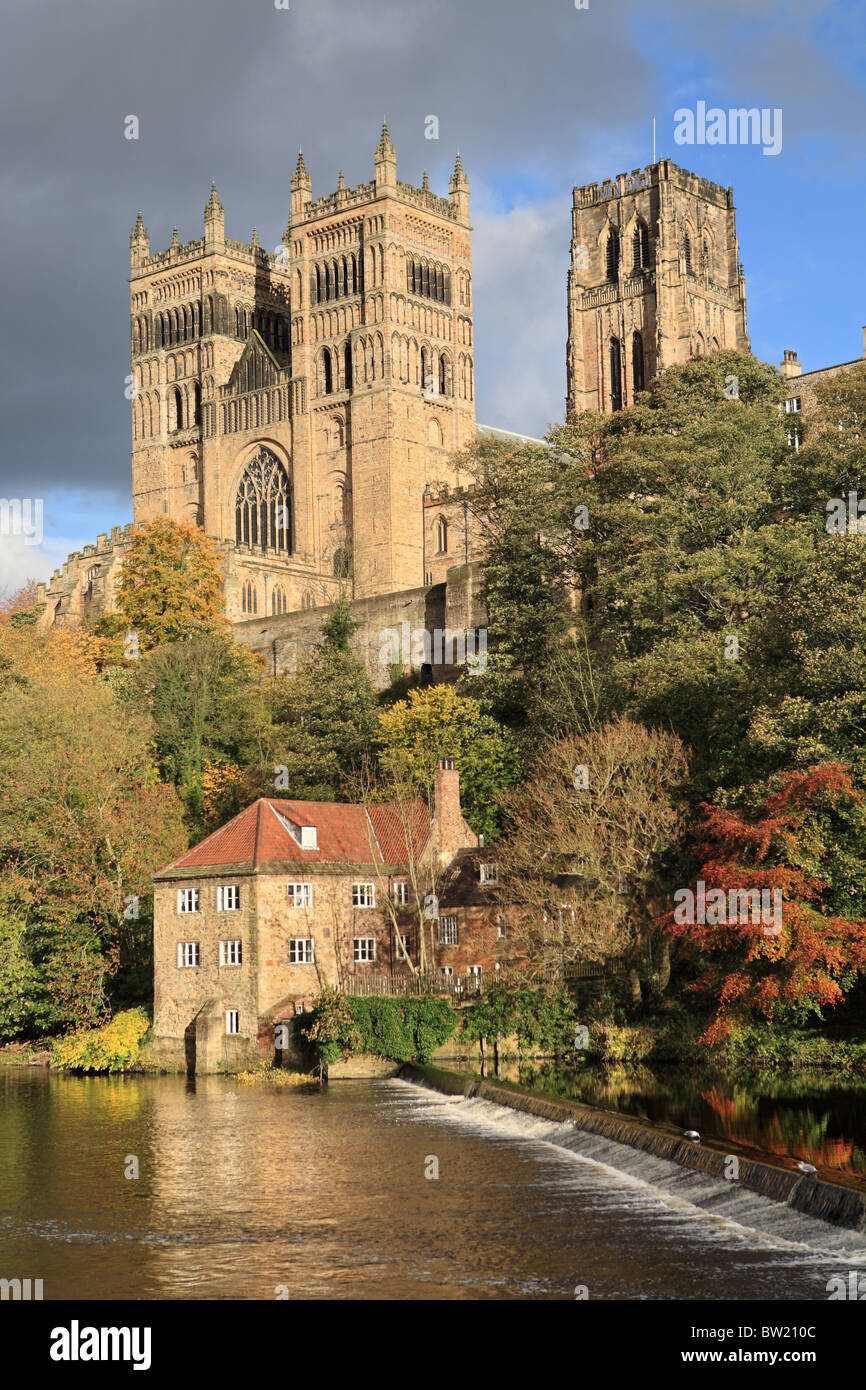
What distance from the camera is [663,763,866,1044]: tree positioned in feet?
116

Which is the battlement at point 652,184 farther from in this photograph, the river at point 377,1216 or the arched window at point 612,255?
the river at point 377,1216

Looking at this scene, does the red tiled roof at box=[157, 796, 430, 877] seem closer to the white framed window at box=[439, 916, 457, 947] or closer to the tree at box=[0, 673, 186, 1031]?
the white framed window at box=[439, 916, 457, 947]

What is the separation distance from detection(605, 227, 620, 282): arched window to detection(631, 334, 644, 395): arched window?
4485mm

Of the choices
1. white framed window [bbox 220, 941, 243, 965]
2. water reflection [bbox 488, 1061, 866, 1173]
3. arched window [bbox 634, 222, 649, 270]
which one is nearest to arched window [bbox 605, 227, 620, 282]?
arched window [bbox 634, 222, 649, 270]

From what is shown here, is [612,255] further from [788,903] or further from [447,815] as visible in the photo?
[788,903]

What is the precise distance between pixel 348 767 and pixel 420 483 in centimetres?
4530

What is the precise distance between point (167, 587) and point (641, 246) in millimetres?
38009

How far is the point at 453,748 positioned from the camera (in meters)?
53.2

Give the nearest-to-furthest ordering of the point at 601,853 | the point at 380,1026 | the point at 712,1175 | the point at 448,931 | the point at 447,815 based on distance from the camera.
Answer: the point at 712,1175
the point at 601,853
the point at 380,1026
the point at 448,931
the point at 447,815

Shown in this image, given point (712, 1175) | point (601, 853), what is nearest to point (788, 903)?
point (601, 853)

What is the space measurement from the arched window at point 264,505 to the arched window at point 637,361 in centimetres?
2308

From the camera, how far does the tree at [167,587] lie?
78938 millimetres

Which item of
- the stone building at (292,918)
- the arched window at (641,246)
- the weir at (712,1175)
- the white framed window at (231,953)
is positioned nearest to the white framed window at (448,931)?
the stone building at (292,918)

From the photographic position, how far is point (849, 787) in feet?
117
